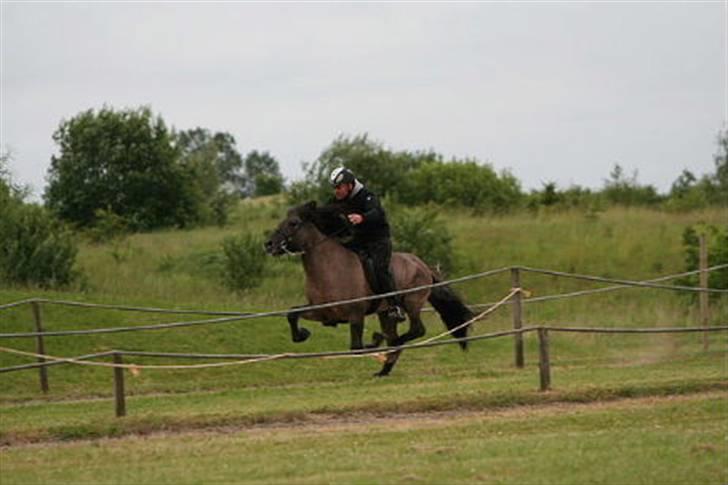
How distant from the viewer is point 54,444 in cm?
1527

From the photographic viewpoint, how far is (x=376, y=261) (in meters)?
21.1

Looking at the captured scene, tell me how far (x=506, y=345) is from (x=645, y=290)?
439 inches

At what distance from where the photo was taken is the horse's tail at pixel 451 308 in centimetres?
2314

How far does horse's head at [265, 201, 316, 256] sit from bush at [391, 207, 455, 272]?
1814 centimetres

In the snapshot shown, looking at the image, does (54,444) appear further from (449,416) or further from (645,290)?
(645,290)

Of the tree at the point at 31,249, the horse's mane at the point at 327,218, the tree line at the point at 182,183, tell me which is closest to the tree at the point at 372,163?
the tree line at the point at 182,183

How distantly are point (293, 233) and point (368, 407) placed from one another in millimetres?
4596

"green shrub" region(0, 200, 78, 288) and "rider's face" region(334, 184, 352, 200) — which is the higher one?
"rider's face" region(334, 184, 352, 200)

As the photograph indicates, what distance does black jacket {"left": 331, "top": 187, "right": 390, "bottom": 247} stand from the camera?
68.4 feet

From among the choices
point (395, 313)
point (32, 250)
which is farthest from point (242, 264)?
point (395, 313)

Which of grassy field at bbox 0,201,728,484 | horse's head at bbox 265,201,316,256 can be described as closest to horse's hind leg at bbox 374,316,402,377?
grassy field at bbox 0,201,728,484

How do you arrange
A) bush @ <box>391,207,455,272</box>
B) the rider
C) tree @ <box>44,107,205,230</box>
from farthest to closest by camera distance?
1. tree @ <box>44,107,205,230</box>
2. bush @ <box>391,207,455,272</box>
3. the rider

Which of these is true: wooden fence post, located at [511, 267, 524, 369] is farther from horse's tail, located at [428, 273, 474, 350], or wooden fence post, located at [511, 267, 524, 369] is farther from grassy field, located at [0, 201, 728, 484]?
horse's tail, located at [428, 273, 474, 350]

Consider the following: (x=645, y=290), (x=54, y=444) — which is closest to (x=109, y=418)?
(x=54, y=444)
